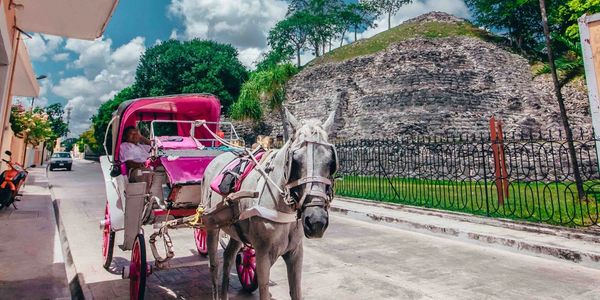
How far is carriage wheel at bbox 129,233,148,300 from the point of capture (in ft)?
10.8

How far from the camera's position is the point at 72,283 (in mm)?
4430

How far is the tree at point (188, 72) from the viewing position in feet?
98.2

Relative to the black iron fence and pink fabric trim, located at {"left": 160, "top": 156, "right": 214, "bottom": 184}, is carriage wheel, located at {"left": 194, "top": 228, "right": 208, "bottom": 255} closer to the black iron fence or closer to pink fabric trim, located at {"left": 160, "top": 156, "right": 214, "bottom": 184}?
pink fabric trim, located at {"left": 160, "top": 156, "right": 214, "bottom": 184}

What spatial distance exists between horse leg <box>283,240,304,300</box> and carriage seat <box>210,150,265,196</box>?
0.71 meters

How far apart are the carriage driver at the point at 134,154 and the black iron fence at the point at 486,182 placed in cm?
411

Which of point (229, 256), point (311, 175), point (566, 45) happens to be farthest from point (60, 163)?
point (566, 45)

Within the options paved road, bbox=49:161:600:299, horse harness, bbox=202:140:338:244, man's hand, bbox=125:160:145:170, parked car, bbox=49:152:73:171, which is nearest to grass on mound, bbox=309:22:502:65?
parked car, bbox=49:152:73:171

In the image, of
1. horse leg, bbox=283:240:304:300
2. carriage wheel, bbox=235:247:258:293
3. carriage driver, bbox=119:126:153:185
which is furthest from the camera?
carriage driver, bbox=119:126:153:185

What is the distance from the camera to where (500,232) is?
6594 mm

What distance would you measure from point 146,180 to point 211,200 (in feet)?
4.03

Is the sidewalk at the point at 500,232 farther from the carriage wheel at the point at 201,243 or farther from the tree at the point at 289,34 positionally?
the tree at the point at 289,34

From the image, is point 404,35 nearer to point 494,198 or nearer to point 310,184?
point 494,198

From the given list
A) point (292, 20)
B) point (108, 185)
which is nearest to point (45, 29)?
point (108, 185)

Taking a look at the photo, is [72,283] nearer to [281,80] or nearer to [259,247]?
[259,247]
